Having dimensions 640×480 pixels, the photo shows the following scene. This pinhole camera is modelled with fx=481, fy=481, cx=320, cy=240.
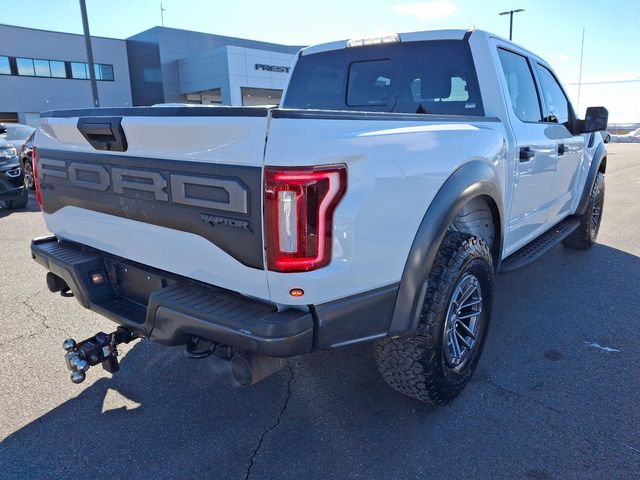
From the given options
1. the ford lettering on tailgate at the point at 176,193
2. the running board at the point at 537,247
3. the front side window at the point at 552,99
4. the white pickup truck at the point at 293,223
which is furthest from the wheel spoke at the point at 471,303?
the front side window at the point at 552,99

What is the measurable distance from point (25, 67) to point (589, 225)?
3845 cm

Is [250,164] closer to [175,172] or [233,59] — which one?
[175,172]

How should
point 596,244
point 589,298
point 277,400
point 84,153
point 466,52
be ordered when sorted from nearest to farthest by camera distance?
point 84,153 < point 277,400 < point 466,52 < point 589,298 < point 596,244

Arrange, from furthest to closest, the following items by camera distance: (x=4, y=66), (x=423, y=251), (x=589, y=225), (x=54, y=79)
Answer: (x=54, y=79) → (x=4, y=66) → (x=589, y=225) → (x=423, y=251)

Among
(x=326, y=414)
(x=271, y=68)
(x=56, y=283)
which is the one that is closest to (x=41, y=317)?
(x=56, y=283)

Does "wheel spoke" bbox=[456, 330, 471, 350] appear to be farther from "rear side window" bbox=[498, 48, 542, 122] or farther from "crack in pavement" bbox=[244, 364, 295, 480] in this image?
"rear side window" bbox=[498, 48, 542, 122]

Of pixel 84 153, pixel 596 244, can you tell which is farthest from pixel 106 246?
pixel 596 244

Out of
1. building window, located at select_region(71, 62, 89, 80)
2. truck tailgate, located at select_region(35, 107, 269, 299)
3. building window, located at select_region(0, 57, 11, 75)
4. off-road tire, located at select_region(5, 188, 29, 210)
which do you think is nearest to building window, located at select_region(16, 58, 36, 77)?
building window, located at select_region(0, 57, 11, 75)

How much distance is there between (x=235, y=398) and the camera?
278cm

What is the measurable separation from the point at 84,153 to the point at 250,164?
45.5 inches

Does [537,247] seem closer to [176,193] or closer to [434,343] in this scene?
[434,343]

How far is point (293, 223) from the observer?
67.9 inches

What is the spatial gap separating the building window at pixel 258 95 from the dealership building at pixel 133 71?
0.26 ft

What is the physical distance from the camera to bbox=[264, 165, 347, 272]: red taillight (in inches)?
66.7
